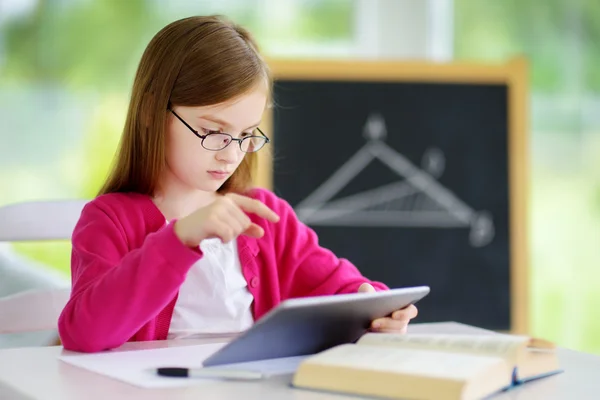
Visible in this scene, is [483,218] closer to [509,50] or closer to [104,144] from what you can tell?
[509,50]

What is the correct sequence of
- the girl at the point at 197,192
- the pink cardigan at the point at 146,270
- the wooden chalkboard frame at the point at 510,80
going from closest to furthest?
the pink cardigan at the point at 146,270
the girl at the point at 197,192
the wooden chalkboard frame at the point at 510,80

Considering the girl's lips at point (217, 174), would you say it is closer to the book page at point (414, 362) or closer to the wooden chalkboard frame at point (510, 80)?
the book page at point (414, 362)

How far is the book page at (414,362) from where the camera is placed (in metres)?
0.83

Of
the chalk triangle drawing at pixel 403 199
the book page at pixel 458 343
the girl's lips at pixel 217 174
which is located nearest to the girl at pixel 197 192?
the girl's lips at pixel 217 174

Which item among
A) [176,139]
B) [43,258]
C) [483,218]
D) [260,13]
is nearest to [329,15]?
[260,13]

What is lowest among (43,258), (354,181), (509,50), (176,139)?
(43,258)

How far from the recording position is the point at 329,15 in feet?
10.1

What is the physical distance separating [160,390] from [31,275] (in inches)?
29.8

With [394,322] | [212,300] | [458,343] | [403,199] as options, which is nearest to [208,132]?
[212,300]

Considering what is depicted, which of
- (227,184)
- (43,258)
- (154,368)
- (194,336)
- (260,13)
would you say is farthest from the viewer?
(260,13)

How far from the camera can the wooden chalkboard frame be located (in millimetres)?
2773

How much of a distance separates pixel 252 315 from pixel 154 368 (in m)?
0.49

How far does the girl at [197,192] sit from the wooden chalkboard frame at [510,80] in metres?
1.27

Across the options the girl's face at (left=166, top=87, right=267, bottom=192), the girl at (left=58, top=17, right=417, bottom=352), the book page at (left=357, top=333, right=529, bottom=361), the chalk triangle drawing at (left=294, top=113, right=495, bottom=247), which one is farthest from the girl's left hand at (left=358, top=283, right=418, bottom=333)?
the chalk triangle drawing at (left=294, top=113, right=495, bottom=247)
